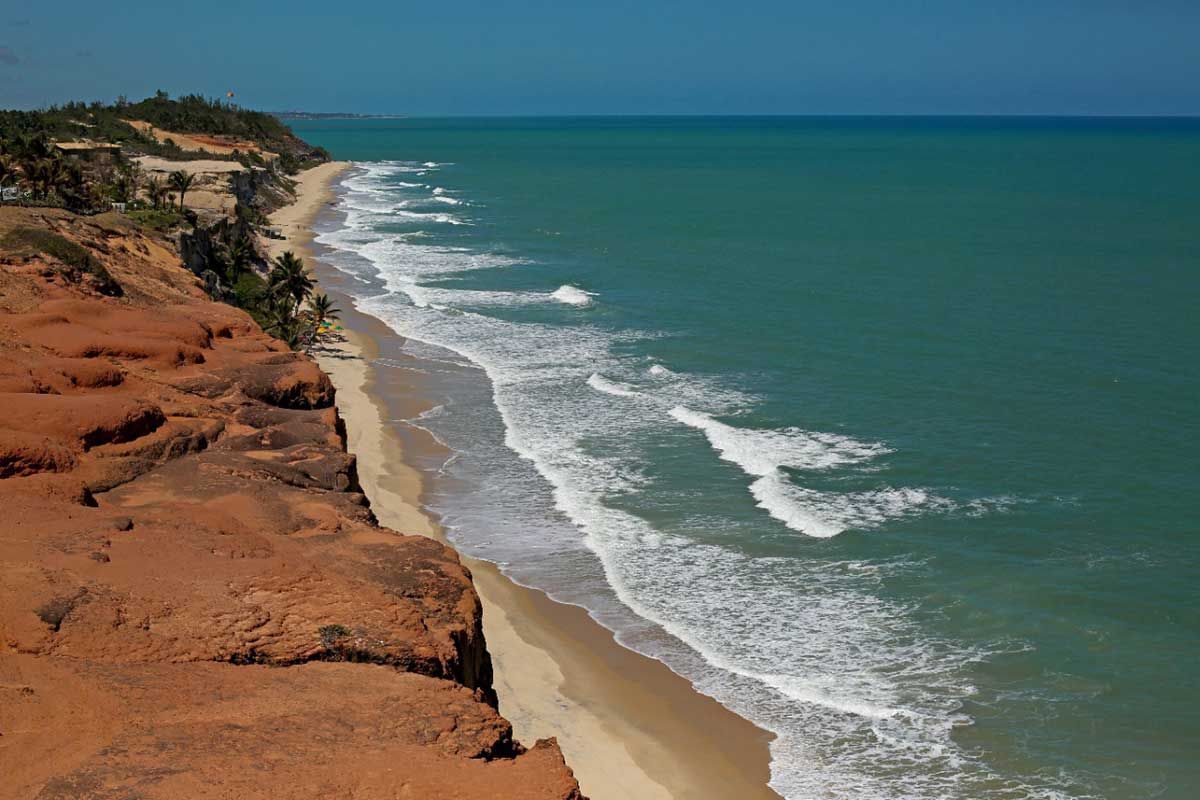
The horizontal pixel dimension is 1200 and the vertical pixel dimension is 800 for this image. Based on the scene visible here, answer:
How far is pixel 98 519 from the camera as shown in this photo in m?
14.6

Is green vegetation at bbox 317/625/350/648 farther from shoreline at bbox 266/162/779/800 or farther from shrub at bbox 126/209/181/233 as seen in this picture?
shrub at bbox 126/209/181/233

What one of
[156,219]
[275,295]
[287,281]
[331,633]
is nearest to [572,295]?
[287,281]

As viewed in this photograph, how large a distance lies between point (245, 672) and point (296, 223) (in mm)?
80767

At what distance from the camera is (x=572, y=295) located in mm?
58344

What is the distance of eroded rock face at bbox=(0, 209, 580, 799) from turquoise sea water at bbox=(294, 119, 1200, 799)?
28.4ft

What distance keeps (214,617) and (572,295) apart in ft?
153

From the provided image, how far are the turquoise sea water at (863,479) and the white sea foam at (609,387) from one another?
19 centimetres

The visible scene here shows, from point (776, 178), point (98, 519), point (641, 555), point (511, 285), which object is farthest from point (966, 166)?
point (98, 519)

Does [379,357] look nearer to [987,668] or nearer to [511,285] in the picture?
[511,285]

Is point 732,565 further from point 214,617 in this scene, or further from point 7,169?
point 7,169

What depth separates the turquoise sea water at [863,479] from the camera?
67.9 ft

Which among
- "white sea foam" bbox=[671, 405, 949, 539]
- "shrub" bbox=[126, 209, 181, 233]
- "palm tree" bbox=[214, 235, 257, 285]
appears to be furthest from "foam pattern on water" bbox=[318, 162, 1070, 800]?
"shrub" bbox=[126, 209, 181, 233]

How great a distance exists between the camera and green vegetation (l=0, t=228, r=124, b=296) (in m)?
26.8

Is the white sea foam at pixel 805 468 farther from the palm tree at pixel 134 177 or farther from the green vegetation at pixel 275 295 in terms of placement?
the palm tree at pixel 134 177
